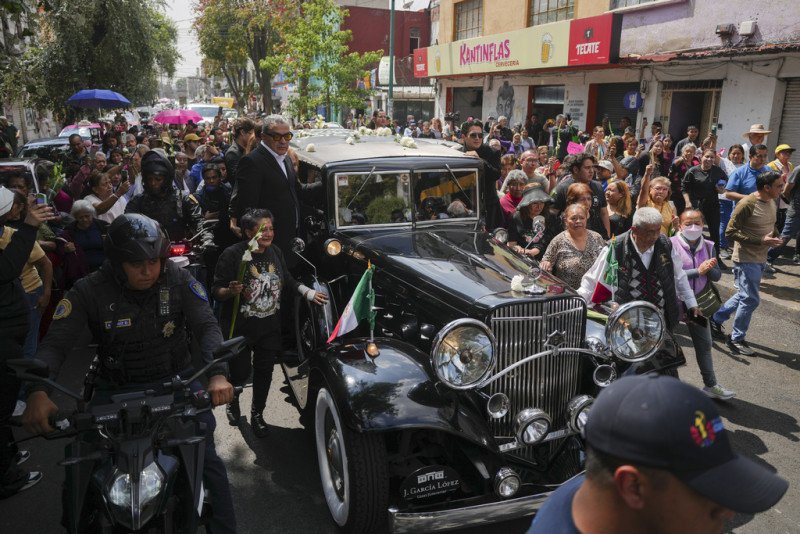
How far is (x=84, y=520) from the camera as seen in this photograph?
264 cm

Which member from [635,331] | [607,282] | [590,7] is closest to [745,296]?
[607,282]

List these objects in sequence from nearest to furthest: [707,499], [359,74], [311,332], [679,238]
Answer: [707,499]
[311,332]
[679,238]
[359,74]

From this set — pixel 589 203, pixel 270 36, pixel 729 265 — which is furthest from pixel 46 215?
Answer: pixel 270 36

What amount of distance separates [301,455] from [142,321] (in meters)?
1.91

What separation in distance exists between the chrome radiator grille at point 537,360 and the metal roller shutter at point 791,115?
10.7m

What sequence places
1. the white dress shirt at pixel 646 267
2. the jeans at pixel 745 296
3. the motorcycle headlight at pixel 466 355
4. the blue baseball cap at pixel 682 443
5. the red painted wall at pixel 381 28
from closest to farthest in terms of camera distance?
the blue baseball cap at pixel 682 443
the motorcycle headlight at pixel 466 355
the white dress shirt at pixel 646 267
the jeans at pixel 745 296
the red painted wall at pixel 381 28

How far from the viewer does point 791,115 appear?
11805mm

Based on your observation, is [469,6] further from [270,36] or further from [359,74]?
[270,36]

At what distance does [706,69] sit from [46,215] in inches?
546

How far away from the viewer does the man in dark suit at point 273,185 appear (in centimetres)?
547

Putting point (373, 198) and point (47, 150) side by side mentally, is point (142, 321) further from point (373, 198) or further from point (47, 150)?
point (47, 150)

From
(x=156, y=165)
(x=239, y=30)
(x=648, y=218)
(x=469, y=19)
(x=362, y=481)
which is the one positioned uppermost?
(x=239, y=30)

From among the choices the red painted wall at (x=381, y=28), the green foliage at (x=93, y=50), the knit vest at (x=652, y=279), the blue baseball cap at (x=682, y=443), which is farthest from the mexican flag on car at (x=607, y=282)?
the red painted wall at (x=381, y=28)

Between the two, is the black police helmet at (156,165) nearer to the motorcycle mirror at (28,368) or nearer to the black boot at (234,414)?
the black boot at (234,414)
